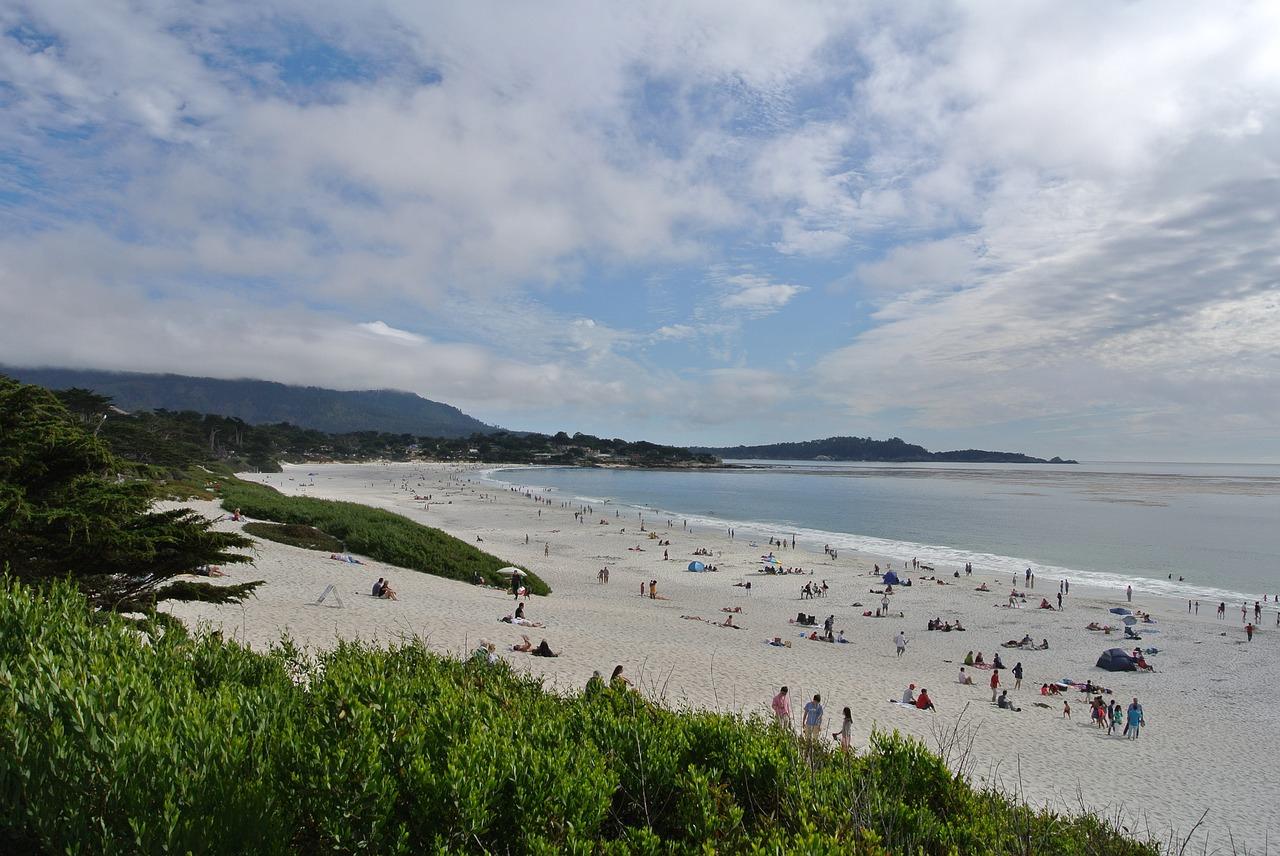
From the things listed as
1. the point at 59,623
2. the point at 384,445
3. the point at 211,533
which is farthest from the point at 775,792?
the point at 384,445

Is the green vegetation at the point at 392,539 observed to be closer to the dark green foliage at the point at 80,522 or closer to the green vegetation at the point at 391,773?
the dark green foliage at the point at 80,522

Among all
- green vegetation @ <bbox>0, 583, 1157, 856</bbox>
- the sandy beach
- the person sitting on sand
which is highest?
green vegetation @ <bbox>0, 583, 1157, 856</bbox>

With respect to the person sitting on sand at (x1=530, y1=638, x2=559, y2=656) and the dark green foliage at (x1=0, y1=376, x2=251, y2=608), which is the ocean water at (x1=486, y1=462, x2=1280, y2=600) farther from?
the dark green foliage at (x1=0, y1=376, x2=251, y2=608)

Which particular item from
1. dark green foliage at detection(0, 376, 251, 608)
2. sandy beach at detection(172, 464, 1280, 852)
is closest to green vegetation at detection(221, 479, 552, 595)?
sandy beach at detection(172, 464, 1280, 852)

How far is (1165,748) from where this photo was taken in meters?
14.3

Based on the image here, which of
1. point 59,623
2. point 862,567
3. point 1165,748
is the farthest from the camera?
point 862,567

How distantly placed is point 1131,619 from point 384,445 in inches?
6693

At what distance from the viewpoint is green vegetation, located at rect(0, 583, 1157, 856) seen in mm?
3459

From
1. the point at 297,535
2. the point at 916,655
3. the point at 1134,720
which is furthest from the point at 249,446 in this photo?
the point at 1134,720

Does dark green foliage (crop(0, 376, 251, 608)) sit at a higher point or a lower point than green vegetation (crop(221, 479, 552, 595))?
higher

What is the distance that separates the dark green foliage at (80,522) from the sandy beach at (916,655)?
3.74ft

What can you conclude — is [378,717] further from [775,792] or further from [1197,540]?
[1197,540]

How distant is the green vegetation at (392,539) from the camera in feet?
86.0

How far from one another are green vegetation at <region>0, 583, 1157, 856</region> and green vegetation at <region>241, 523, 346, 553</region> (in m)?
22.4
